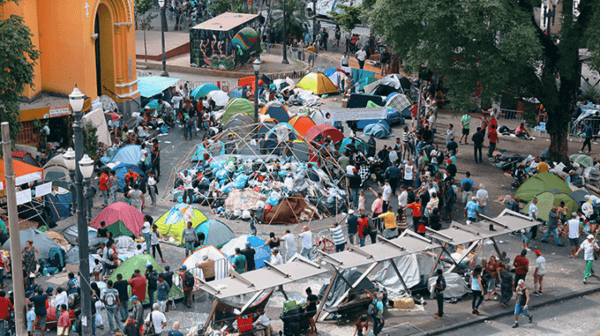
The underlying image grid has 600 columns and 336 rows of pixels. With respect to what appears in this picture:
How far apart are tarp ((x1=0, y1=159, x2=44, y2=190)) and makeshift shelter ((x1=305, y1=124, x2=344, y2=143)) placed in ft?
33.8

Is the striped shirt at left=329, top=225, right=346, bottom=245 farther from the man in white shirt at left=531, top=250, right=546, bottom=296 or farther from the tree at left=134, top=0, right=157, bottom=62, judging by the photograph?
the tree at left=134, top=0, right=157, bottom=62

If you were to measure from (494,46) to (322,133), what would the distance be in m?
7.36

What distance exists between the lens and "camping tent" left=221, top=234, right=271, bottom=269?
19250 millimetres

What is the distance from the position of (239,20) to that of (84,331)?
105 feet

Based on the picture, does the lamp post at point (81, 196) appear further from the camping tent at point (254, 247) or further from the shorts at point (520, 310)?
the shorts at point (520, 310)

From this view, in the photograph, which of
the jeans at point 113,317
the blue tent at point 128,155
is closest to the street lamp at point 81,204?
the jeans at point 113,317

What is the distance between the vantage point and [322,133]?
28359mm

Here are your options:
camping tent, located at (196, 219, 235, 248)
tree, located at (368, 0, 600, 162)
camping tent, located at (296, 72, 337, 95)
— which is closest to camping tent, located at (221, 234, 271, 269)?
camping tent, located at (196, 219, 235, 248)

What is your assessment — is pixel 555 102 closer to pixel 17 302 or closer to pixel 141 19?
pixel 17 302

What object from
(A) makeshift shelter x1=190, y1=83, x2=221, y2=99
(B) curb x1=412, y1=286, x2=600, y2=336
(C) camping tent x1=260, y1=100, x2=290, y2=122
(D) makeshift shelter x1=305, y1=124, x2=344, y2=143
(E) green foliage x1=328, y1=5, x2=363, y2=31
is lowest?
(B) curb x1=412, y1=286, x2=600, y2=336

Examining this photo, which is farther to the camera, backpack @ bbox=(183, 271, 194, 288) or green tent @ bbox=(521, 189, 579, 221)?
green tent @ bbox=(521, 189, 579, 221)

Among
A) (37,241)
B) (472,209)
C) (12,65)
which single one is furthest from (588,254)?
(12,65)

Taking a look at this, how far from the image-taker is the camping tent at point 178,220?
69.0ft

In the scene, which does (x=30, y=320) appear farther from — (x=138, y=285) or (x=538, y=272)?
(x=538, y=272)
